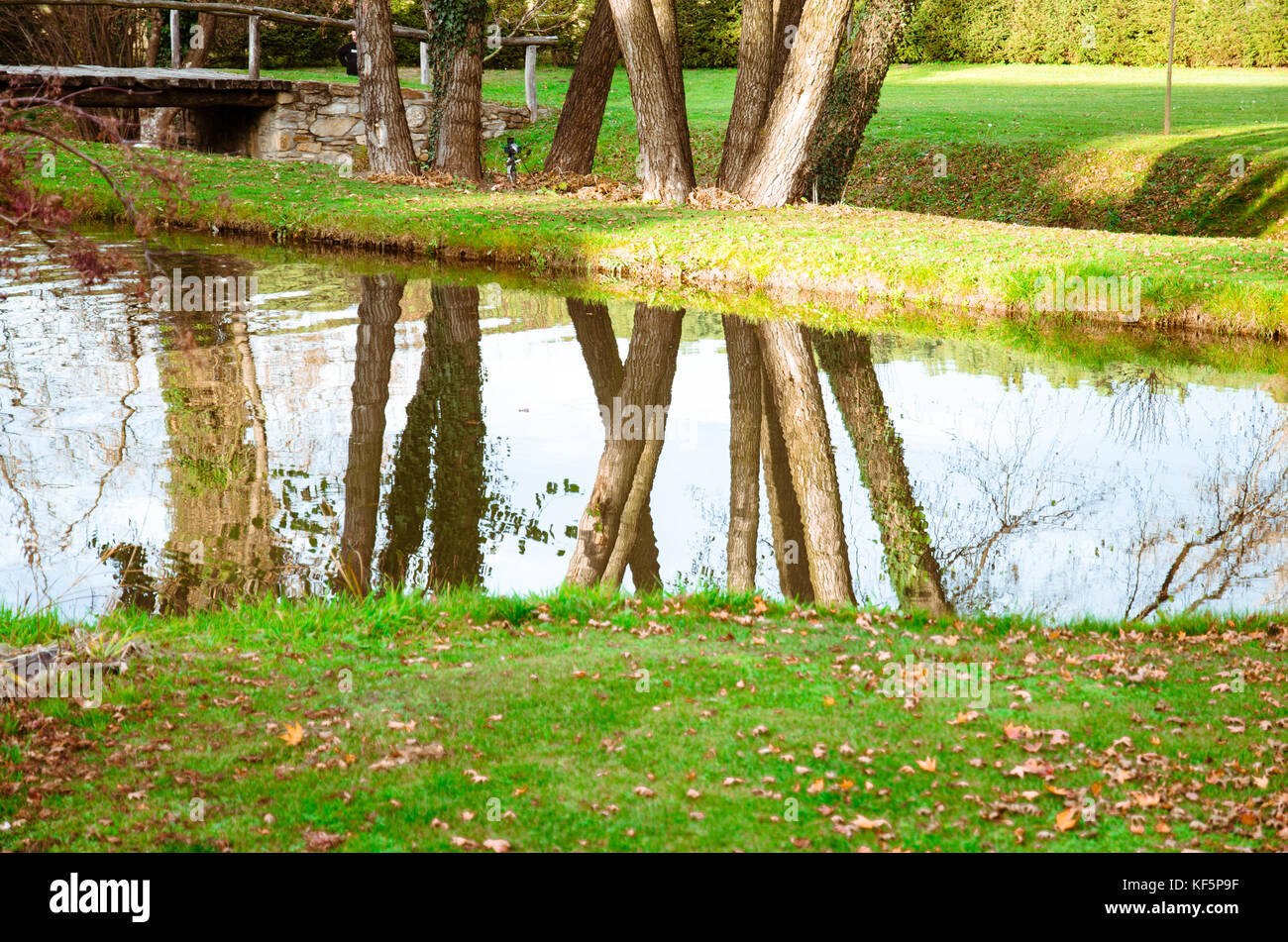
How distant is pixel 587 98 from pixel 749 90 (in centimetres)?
392

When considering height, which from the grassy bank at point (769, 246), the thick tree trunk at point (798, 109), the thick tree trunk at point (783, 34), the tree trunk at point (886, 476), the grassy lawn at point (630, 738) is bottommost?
the grassy lawn at point (630, 738)

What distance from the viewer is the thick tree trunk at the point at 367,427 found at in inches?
302

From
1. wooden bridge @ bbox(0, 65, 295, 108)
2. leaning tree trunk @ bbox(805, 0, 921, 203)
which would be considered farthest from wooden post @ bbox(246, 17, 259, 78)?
leaning tree trunk @ bbox(805, 0, 921, 203)

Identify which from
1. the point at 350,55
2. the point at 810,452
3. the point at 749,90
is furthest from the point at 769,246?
the point at 350,55

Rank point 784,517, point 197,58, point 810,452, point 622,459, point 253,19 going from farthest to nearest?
1. point 197,58
2. point 253,19
3. point 810,452
4. point 622,459
5. point 784,517

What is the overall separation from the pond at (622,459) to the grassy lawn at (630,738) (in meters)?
0.96

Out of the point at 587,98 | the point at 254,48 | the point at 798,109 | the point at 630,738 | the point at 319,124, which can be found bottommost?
the point at 630,738

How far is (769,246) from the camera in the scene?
17031 mm

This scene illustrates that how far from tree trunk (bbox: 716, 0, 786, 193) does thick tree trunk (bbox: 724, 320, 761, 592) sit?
7.24 m

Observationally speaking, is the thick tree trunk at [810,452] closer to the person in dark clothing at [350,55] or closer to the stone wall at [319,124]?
the stone wall at [319,124]

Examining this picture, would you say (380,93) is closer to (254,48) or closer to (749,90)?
(254,48)

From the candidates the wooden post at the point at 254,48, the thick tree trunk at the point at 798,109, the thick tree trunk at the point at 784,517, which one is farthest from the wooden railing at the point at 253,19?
the thick tree trunk at the point at 784,517

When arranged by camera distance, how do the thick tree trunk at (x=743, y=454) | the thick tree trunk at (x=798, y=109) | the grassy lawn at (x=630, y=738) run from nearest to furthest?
the grassy lawn at (x=630, y=738)
the thick tree trunk at (x=743, y=454)
the thick tree trunk at (x=798, y=109)
